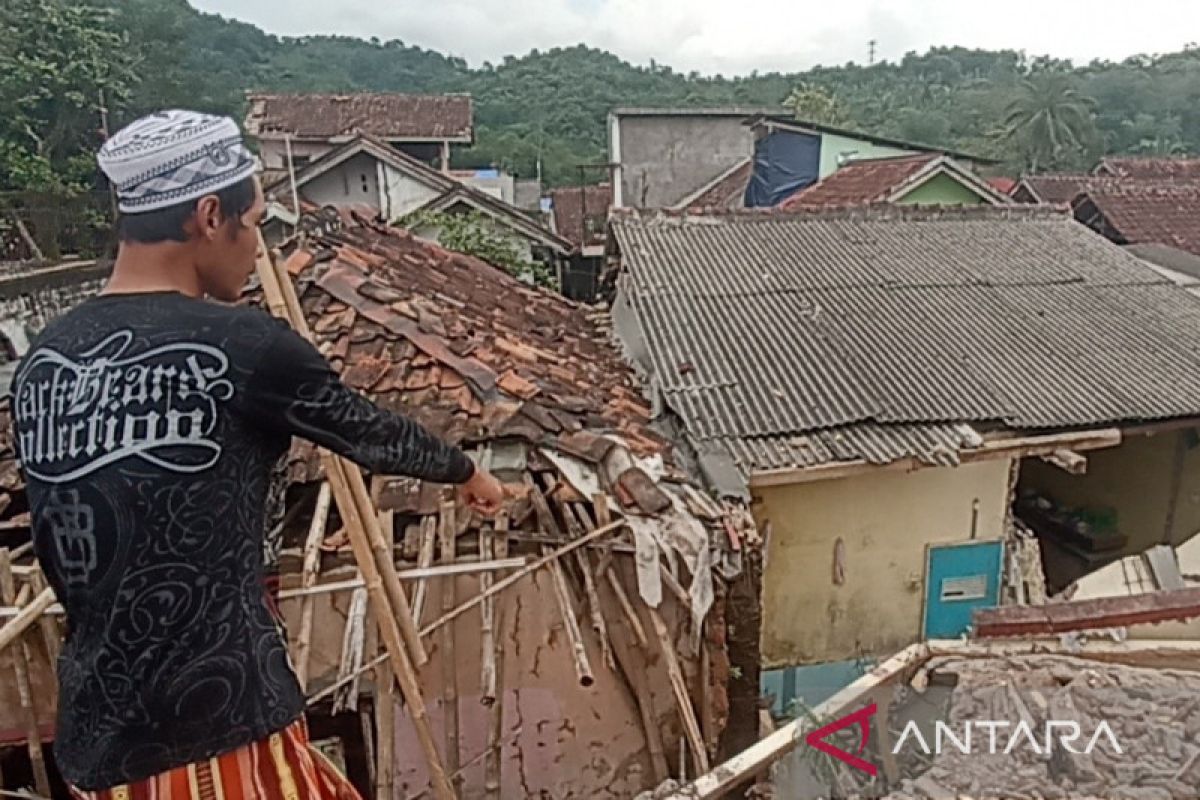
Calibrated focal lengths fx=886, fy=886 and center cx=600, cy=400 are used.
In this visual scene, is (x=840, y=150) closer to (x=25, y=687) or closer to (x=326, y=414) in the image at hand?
(x=25, y=687)

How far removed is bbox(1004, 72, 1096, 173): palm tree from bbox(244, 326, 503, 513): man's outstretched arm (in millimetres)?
41120

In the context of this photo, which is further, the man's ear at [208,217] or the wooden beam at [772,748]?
the wooden beam at [772,748]

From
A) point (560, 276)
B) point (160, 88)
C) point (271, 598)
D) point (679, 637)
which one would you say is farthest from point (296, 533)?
point (160, 88)

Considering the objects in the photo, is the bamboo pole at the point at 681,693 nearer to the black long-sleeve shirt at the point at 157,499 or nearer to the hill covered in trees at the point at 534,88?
the black long-sleeve shirt at the point at 157,499

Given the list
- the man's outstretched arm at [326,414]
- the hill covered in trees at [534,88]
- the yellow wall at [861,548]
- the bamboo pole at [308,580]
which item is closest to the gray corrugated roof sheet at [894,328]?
the yellow wall at [861,548]

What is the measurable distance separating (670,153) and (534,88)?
28550 millimetres

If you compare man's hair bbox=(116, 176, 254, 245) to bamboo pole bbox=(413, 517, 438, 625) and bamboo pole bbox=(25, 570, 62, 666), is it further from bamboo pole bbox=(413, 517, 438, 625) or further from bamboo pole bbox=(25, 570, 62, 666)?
bamboo pole bbox=(25, 570, 62, 666)

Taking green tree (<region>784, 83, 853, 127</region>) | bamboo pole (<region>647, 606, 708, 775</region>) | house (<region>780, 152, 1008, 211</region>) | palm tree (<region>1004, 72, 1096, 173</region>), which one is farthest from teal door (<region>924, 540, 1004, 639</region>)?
palm tree (<region>1004, 72, 1096, 173</region>)

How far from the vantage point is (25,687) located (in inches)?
138

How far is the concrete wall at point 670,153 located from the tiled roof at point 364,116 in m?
5.26

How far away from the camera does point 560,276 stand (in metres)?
17.8

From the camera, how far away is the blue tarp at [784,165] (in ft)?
66.8

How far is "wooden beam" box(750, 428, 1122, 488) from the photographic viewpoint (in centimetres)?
645

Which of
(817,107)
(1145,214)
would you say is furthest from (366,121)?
(1145,214)
